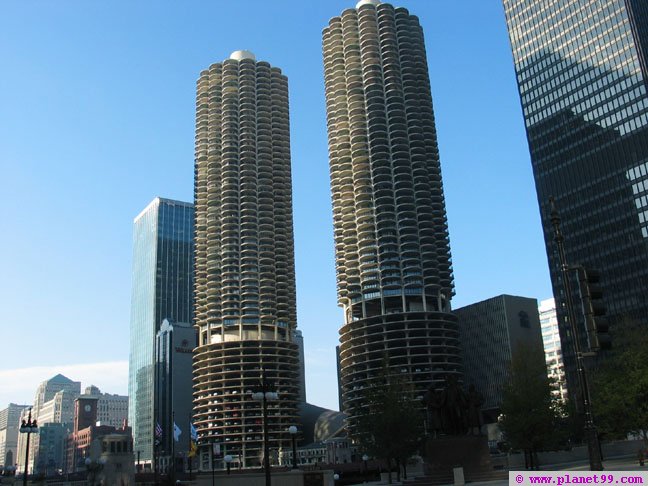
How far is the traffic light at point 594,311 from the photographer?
53.3 feet

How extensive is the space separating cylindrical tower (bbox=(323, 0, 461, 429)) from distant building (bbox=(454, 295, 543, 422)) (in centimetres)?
1331

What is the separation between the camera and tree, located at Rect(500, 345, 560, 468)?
2331 inches

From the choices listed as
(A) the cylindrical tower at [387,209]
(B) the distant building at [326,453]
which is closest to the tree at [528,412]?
(A) the cylindrical tower at [387,209]

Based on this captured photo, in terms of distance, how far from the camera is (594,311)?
1672 cm

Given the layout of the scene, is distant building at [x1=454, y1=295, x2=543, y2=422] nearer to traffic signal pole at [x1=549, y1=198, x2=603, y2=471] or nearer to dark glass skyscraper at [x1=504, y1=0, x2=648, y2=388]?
dark glass skyscraper at [x1=504, y1=0, x2=648, y2=388]

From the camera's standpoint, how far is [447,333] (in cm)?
17300

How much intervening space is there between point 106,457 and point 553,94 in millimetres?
131223

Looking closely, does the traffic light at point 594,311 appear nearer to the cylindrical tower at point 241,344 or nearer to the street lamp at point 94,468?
the street lamp at point 94,468

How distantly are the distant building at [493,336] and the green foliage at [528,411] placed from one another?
116259 mm

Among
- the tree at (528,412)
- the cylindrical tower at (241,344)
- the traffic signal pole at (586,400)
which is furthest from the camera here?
the cylindrical tower at (241,344)

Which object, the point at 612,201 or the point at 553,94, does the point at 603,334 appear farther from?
the point at 553,94

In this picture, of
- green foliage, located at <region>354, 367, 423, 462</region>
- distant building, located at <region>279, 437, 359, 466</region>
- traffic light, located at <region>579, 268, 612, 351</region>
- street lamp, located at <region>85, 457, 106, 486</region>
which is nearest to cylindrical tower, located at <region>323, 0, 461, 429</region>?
distant building, located at <region>279, 437, 359, 466</region>

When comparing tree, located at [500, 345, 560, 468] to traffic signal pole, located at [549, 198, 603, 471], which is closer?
traffic signal pole, located at [549, 198, 603, 471]

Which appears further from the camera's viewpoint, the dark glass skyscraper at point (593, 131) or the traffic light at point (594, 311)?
the dark glass skyscraper at point (593, 131)
